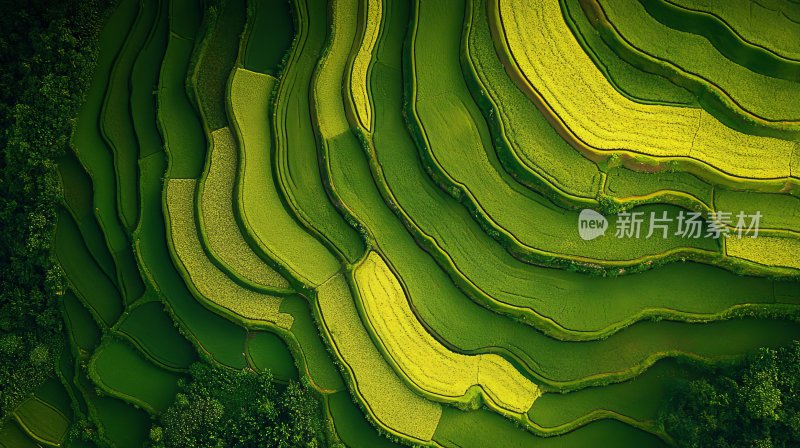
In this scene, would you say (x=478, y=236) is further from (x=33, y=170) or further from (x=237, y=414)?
(x=33, y=170)

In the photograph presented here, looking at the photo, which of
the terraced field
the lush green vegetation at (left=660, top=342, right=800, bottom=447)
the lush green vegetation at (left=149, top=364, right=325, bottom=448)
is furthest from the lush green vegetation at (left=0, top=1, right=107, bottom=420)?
the lush green vegetation at (left=660, top=342, right=800, bottom=447)

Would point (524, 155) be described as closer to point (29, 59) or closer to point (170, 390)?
point (170, 390)

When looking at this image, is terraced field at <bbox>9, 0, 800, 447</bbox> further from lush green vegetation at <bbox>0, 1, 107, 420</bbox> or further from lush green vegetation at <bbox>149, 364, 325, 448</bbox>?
lush green vegetation at <bbox>0, 1, 107, 420</bbox>

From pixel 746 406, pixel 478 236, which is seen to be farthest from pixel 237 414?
pixel 746 406

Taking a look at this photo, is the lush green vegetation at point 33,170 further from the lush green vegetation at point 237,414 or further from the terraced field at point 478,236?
the lush green vegetation at point 237,414

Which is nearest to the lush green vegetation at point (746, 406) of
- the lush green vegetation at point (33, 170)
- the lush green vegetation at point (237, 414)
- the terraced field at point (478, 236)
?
the terraced field at point (478, 236)

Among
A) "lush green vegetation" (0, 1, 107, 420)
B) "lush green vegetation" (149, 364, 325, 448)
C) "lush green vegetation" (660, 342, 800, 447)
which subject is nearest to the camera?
"lush green vegetation" (660, 342, 800, 447)

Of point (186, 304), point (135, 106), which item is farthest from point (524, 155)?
point (135, 106)

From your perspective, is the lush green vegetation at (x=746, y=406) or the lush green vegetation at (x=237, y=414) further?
the lush green vegetation at (x=237, y=414)
